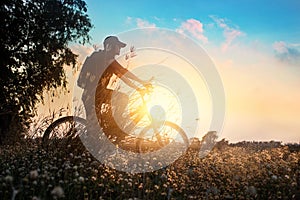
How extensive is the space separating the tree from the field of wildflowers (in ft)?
27.0

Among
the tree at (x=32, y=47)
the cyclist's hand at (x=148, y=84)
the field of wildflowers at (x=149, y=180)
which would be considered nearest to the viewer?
the field of wildflowers at (x=149, y=180)

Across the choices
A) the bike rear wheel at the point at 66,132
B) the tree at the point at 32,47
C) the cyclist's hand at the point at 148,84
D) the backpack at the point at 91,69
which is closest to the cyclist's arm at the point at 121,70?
the backpack at the point at 91,69

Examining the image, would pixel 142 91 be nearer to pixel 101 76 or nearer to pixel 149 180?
pixel 101 76

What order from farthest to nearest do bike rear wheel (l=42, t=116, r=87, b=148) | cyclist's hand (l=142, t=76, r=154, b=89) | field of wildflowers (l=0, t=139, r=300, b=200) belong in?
cyclist's hand (l=142, t=76, r=154, b=89), bike rear wheel (l=42, t=116, r=87, b=148), field of wildflowers (l=0, t=139, r=300, b=200)

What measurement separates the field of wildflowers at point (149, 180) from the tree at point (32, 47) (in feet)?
27.0

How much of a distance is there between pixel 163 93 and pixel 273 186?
396 centimetres

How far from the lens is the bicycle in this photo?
8648 millimetres

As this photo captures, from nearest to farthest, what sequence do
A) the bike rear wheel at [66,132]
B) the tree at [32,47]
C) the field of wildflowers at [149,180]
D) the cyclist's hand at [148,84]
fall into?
the field of wildflowers at [149,180] < the bike rear wheel at [66,132] < the cyclist's hand at [148,84] < the tree at [32,47]

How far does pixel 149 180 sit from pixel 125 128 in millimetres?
2399

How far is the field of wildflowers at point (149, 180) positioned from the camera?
18.3 feet

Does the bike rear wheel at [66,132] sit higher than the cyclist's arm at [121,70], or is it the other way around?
the cyclist's arm at [121,70]

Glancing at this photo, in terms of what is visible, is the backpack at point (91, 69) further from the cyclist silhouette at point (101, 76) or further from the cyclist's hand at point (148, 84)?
the cyclist's hand at point (148, 84)

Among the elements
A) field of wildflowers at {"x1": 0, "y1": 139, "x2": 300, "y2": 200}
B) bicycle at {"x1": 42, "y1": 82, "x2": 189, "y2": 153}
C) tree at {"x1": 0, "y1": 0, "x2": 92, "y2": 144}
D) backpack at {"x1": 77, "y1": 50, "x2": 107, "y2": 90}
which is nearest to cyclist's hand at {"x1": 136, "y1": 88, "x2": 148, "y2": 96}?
bicycle at {"x1": 42, "y1": 82, "x2": 189, "y2": 153}

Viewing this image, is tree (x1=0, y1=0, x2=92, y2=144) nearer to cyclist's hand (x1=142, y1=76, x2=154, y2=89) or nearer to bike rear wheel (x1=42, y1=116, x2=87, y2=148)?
bike rear wheel (x1=42, y1=116, x2=87, y2=148)
